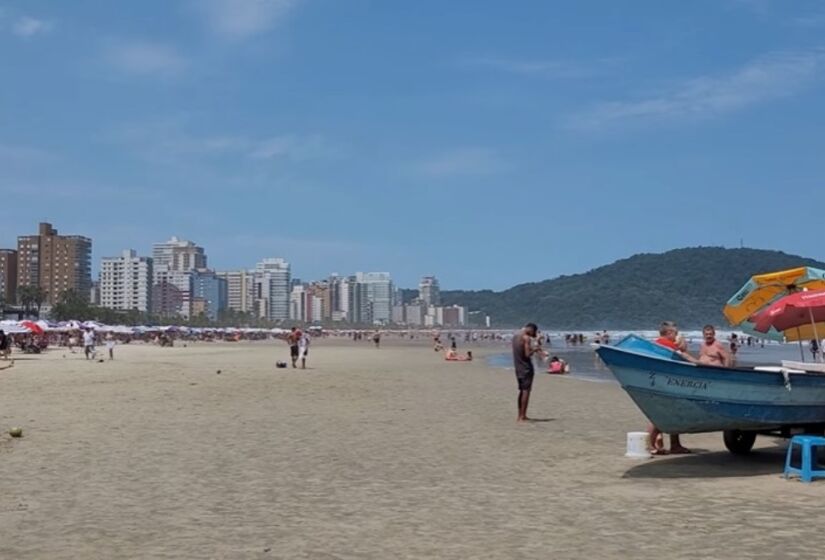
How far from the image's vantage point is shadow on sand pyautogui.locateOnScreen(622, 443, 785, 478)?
1016cm

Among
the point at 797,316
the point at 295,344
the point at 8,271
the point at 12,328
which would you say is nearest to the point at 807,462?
the point at 797,316

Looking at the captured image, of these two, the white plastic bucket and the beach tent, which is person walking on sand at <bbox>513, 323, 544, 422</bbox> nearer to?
the white plastic bucket

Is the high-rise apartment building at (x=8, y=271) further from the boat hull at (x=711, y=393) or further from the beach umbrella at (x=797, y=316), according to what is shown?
the boat hull at (x=711, y=393)

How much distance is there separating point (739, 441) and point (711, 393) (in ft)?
5.27

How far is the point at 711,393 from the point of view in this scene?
10.4 meters

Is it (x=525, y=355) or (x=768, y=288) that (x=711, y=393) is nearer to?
(x=768, y=288)

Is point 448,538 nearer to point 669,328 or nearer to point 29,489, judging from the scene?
point 29,489

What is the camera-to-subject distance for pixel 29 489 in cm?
917

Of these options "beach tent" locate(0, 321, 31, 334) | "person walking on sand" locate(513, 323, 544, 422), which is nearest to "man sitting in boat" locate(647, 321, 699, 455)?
"person walking on sand" locate(513, 323, 544, 422)

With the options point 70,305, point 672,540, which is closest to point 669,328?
point 672,540

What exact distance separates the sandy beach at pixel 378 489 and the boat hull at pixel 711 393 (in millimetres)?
581

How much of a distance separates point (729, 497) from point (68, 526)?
6121 millimetres

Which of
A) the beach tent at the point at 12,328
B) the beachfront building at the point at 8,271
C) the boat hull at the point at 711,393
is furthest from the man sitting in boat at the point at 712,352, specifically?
the beachfront building at the point at 8,271

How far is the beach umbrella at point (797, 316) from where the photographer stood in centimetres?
1117
